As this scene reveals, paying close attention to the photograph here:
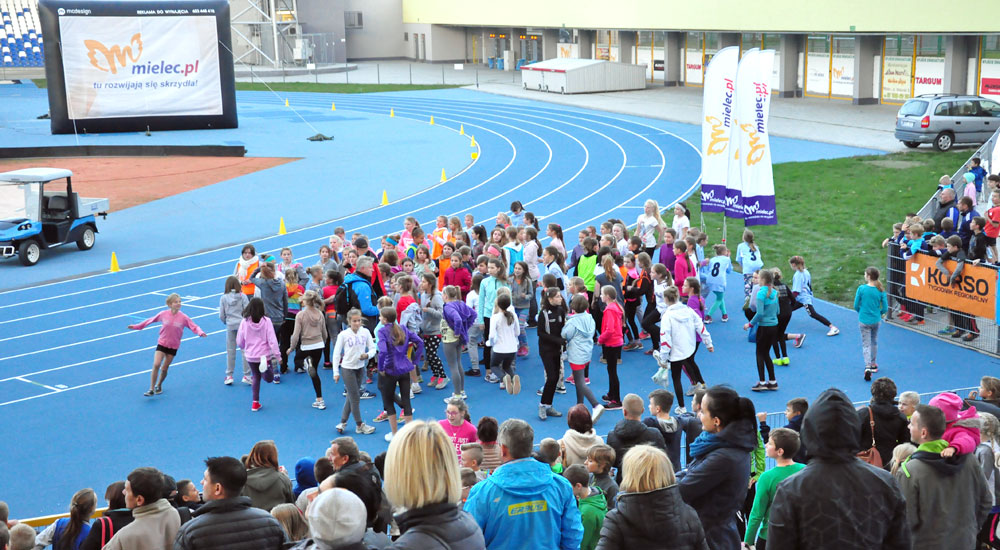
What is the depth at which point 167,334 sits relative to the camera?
14.4 meters

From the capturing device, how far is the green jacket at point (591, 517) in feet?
22.9

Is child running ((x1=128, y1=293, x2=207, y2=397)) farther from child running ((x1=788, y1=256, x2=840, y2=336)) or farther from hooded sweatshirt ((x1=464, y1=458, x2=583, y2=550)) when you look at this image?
hooded sweatshirt ((x1=464, y1=458, x2=583, y2=550))

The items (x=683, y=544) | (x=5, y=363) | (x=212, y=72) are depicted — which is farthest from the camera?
(x=212, y=72)

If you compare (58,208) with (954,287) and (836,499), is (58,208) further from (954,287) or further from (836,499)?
(836,499)

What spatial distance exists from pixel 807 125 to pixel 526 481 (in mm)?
37894

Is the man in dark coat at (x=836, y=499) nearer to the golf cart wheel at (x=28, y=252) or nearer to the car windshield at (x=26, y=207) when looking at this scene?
the golf cart wheel at (x=28, y=252)

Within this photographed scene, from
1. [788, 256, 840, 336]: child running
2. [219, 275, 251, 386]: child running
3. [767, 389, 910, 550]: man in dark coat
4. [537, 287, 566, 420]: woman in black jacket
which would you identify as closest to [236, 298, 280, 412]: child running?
Result: [219, 275, 251, 386]: child running

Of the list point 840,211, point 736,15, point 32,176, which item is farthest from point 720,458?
point 736,15

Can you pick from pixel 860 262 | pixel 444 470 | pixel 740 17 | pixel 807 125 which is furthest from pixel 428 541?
pixel 740 17

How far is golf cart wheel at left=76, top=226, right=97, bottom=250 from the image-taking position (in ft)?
80.6

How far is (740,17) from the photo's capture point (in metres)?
48.4

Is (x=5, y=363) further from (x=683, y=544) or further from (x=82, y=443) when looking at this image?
(x=683, y=544)

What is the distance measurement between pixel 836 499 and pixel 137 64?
4332 cm

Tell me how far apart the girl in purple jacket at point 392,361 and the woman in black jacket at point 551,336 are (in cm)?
177
